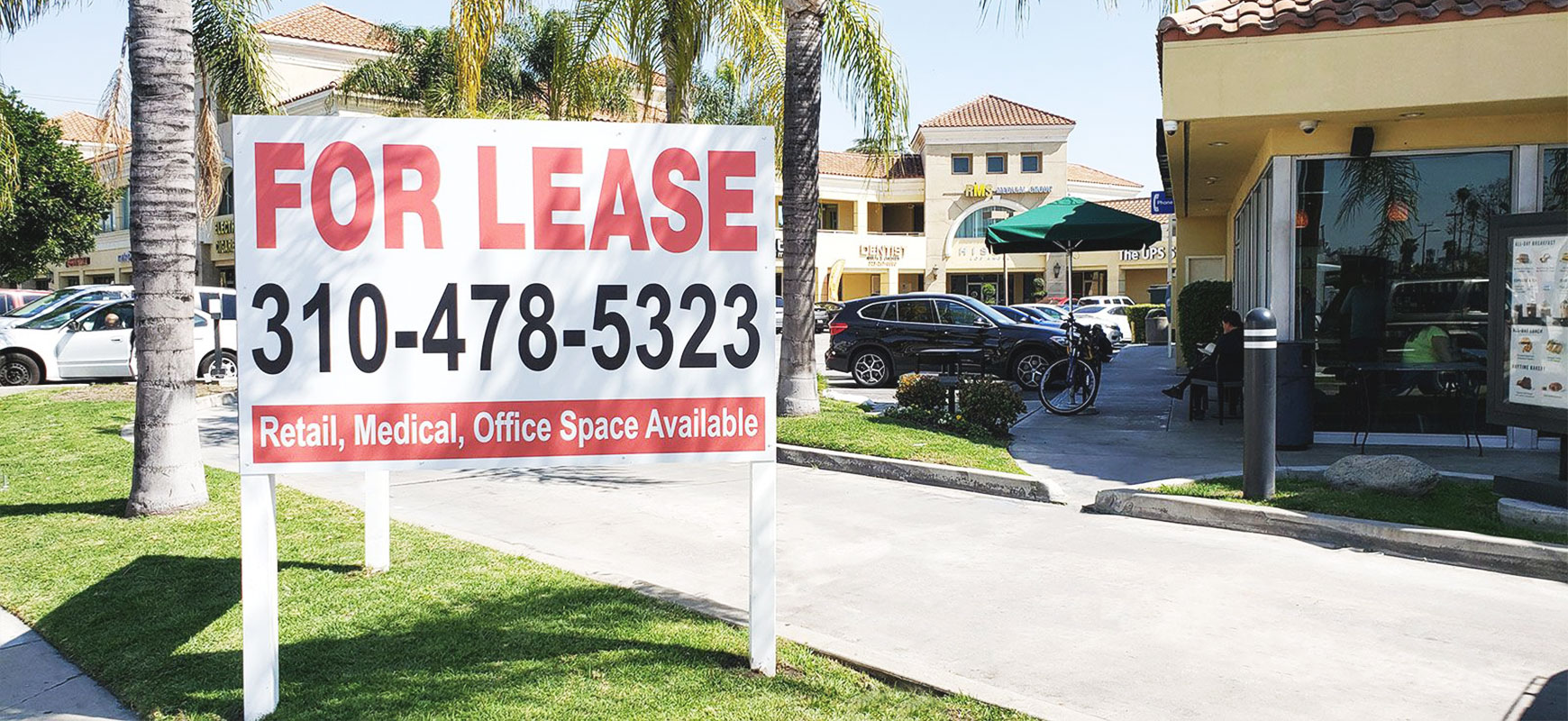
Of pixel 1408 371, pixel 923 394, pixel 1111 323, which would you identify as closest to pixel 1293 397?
pixel 1408 371

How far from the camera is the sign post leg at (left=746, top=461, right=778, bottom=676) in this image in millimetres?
4555

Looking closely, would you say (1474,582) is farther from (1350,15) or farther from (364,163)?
(364,163)

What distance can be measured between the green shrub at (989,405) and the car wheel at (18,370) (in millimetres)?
15437

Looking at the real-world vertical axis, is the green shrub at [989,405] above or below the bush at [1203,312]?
below

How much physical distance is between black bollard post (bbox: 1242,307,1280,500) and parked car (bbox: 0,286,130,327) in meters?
19.0

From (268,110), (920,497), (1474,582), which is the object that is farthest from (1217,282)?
(268,110)

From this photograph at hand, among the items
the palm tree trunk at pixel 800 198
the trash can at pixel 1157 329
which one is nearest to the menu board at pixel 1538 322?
the palm tree trunk at pixel 800 198

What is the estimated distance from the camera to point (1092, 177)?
62344 mm

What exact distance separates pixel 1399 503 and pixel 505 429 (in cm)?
606

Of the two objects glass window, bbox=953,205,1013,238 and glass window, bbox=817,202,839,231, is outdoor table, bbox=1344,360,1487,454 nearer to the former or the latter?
glass window, bbox=953,205,1013,238

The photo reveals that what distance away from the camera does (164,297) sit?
7.39 metres

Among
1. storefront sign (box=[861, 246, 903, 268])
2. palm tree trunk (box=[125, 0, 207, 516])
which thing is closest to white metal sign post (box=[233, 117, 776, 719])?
palm tree trunk (box=[125, 0, 207, 516])

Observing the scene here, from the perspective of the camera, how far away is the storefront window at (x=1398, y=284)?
10422 millimetres

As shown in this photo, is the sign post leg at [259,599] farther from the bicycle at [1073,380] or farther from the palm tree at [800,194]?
the bicycle at [1073,380]
